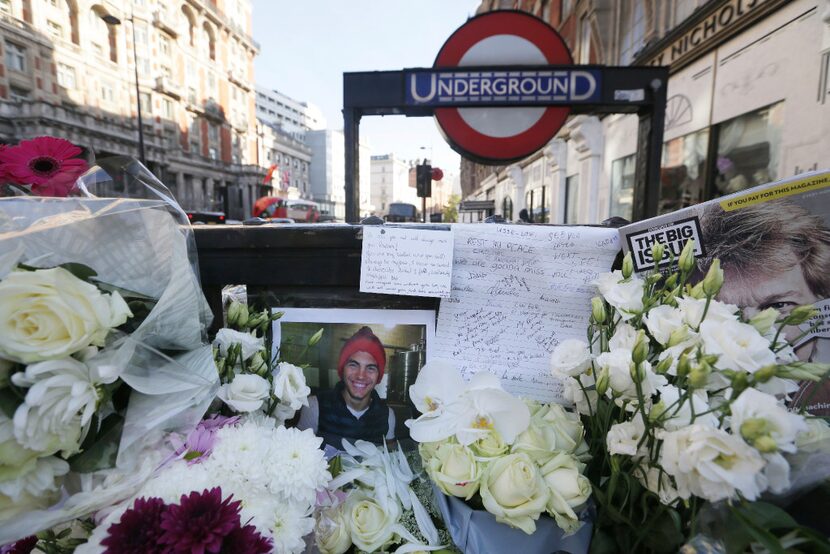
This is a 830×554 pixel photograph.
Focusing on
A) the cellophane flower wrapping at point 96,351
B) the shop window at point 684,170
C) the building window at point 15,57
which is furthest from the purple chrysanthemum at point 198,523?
the building window at point 15,57

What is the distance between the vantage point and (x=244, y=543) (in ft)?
1.76

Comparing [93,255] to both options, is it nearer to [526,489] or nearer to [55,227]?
[55,227]

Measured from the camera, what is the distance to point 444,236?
986 mm

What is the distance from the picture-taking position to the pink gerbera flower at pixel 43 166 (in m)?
0.87

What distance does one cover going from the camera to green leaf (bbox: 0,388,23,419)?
1.81 ft

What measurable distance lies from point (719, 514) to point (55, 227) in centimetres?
115

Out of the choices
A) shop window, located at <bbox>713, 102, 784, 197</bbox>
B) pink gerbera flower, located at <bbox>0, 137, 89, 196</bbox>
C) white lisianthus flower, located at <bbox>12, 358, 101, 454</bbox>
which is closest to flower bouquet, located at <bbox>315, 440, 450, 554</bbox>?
white lisianthus flower, located at <bbox>12, 358, 101, 454</bbox>

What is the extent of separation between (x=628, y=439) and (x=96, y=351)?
839 mm

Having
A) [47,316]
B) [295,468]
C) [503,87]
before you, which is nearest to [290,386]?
[295,468]

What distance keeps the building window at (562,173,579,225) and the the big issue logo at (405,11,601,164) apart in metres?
10.2

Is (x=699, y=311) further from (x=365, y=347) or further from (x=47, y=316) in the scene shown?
(x=47, y=316)

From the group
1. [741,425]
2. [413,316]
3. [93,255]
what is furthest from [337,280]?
[741,425]

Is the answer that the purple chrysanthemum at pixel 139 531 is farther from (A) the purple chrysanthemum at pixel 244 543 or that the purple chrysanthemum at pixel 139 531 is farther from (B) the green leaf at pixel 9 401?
(B) the green leaf at pixel 9 401

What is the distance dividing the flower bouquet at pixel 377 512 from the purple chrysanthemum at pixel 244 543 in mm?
Answer: 258
